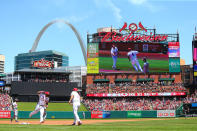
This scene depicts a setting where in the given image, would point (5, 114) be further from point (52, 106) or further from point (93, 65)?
point (93, 65)

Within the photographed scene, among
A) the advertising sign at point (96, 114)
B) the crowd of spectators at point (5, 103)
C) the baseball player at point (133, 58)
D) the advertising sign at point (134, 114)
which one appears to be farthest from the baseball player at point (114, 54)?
the crowd of spectators at point (5, 103)

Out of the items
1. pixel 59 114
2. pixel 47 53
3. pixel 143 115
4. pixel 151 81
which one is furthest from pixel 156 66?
pixel 47 53

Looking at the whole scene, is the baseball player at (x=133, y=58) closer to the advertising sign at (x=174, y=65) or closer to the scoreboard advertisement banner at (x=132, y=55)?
the scoreboard advertisement banner at (x=132, y=55)

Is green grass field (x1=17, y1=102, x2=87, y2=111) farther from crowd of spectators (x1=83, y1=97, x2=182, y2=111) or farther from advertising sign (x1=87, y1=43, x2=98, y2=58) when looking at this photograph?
advertising sign (x1=87, y1=43, x2=98, y2=58)

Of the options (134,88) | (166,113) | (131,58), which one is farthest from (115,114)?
(131,58)

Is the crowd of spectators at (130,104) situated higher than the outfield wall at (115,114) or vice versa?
the crowd of spectators at (130,104)

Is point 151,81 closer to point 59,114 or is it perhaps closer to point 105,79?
point 105,79

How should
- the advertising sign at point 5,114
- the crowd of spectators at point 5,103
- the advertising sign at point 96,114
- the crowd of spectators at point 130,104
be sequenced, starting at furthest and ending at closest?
the crowd of spectators at point 130,104 < the crowd of spectators at point 5,103 < the advertising sign at point 96,114 < the advertising sign at point 5,114
